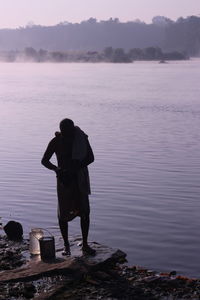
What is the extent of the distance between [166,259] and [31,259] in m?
2.00

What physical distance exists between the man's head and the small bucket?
1.24 metres

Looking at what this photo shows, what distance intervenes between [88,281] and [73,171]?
1316 millimetres

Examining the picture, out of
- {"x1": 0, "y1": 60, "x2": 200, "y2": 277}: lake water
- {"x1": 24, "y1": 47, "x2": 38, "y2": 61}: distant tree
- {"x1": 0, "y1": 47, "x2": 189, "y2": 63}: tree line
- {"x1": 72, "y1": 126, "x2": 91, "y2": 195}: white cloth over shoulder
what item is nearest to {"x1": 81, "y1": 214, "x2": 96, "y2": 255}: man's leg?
{"x1": 72, "y1": 126, "x2": 91, "y2": 195}: white cloth over shoulder

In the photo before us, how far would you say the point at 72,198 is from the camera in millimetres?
7816

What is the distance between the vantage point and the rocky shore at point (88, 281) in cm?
690

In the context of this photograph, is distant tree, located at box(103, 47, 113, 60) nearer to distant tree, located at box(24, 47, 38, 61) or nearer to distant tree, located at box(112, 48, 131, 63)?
distant tree, located at box(112, 48, 131, 63)

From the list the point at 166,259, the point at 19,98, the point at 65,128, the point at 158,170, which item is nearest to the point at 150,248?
the point at 166,259

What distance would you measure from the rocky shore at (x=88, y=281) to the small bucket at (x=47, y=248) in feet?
0.30

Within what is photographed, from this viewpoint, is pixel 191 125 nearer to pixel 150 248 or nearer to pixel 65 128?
pixel 150 248

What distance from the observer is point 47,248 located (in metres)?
7.78

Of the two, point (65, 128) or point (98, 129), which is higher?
point (65, 128)

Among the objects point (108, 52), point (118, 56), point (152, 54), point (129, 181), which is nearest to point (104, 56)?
point (108, 52)

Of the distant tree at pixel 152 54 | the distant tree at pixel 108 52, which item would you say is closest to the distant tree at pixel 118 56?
the distant tree at pixel 108 52

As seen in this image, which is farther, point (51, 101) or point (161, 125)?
point (51, 101)
